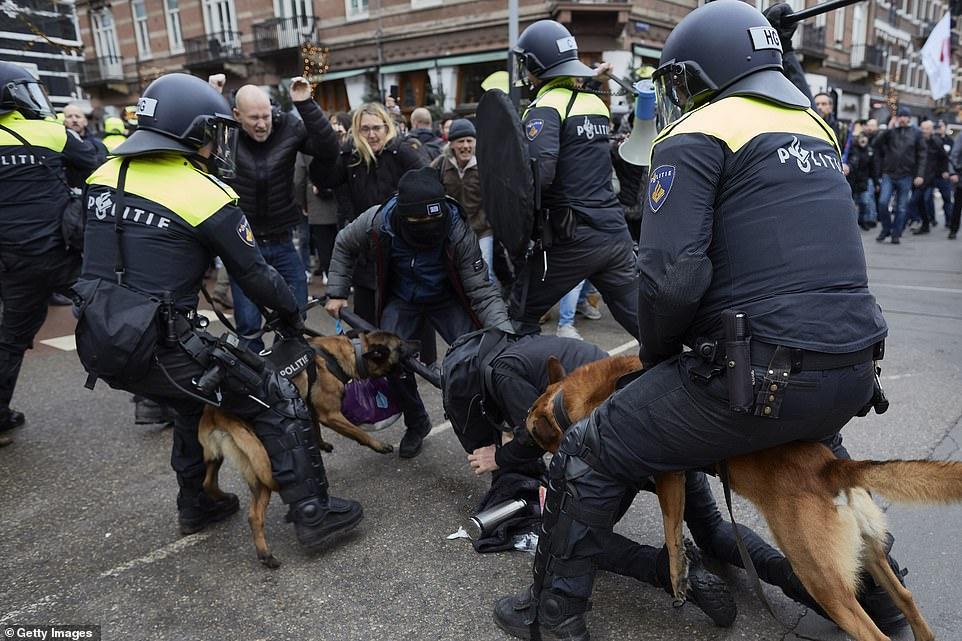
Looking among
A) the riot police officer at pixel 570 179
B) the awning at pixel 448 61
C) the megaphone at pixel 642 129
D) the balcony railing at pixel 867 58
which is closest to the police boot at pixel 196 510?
the riot police officer at pixel 570 179

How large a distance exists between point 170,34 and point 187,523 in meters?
31.7

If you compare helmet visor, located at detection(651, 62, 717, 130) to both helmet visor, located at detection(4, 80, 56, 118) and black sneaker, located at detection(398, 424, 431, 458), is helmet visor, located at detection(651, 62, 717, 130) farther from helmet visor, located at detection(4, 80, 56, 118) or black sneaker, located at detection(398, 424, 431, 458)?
helmet visor, located at detection(4, 80, 56, 118)

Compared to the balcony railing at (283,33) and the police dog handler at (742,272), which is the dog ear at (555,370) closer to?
the police dog handler at (742,272)

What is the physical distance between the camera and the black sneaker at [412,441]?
12.7 ft

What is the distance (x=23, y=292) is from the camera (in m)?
4.04

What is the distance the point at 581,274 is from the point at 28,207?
3309 millimetres

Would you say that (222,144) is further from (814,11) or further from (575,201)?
(814,11)

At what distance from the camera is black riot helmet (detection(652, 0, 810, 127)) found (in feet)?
6.07

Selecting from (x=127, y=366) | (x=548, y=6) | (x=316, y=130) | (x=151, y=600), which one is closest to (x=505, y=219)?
(x=316, y=130)

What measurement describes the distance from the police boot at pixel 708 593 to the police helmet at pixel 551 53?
2.76m

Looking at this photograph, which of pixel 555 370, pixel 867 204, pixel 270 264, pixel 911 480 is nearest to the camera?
pixel 911 480

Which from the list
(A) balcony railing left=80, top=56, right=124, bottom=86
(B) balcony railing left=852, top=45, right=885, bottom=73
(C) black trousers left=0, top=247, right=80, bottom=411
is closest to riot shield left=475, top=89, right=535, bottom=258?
(C) black trousers left=0, top=247, right=80, bottom=411

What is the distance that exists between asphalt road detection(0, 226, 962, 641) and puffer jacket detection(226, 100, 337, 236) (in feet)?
5.67

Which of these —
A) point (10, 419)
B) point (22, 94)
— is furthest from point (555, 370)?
point (10, 419)
